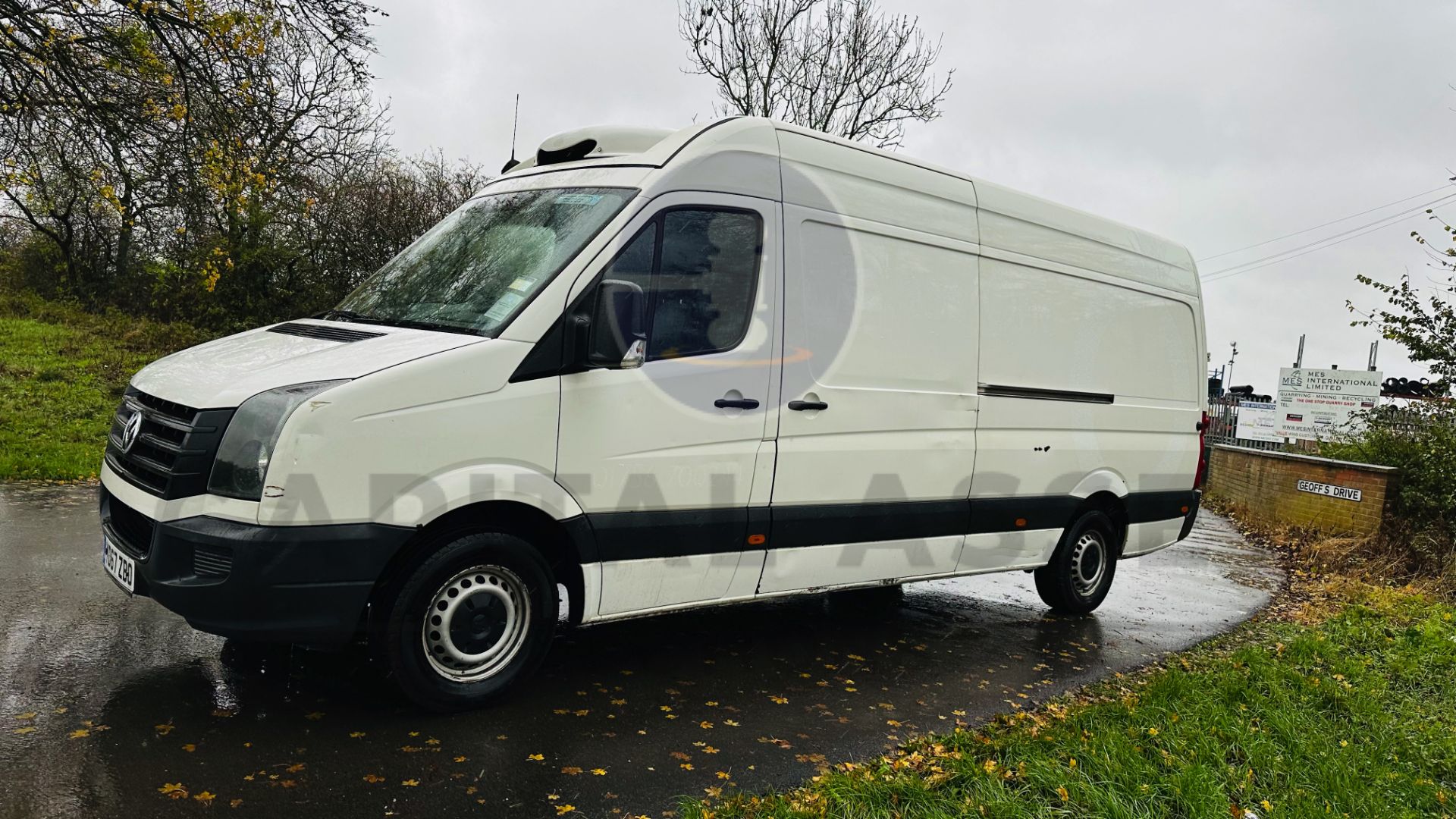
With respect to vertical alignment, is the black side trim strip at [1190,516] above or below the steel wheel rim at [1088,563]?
above

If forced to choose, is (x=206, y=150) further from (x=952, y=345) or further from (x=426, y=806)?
(x=426, y=806)

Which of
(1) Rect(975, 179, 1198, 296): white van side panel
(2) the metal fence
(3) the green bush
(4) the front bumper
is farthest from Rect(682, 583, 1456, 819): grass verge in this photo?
(3) the green bush

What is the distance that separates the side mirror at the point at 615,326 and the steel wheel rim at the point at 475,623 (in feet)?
3.27

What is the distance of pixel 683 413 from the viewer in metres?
4.59

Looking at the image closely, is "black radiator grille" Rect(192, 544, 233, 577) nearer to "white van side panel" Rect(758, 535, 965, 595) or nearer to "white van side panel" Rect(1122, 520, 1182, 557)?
"white van side panel" Rect(758, 535, 965, 595)

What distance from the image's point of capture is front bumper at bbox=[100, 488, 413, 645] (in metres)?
3.64

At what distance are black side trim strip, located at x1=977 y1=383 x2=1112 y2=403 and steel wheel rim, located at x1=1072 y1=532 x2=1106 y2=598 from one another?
101 centimetres

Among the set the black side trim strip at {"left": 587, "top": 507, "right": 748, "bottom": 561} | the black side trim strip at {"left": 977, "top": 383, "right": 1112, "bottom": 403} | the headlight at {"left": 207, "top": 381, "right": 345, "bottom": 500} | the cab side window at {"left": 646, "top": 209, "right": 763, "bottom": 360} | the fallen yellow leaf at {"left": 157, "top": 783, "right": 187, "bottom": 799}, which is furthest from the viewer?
the black side trim strip at {"left": 977, "top": 383, "right": 1112, "bottom": 403}

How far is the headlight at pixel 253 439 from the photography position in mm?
3639

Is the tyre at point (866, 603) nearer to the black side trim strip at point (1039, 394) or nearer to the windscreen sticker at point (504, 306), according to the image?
the black side trim strip at point (1039, 394)

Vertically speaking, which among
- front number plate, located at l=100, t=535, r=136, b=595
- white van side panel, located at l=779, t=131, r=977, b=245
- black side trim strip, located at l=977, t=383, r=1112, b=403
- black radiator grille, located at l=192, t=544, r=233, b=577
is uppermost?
white van side panel, located at l=779, t=131, r=977, b=245

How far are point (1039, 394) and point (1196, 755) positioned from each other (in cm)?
276

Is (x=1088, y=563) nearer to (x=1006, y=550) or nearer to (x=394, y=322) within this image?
(x=1006, y=550)

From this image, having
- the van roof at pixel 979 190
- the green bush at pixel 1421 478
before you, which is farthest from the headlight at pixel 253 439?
the green bush at pixel 1421 478
